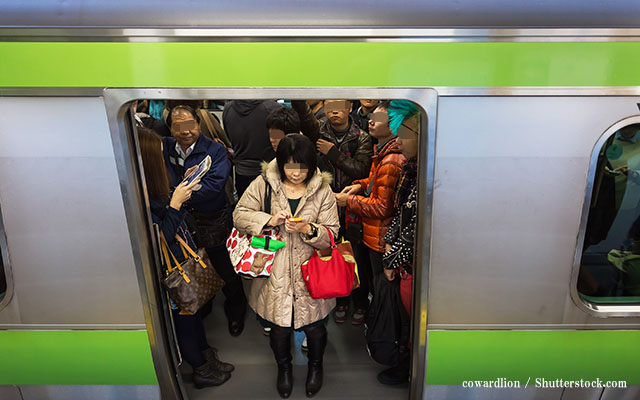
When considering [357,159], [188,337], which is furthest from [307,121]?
[188,337]

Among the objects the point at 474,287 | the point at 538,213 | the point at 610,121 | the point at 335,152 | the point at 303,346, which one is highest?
the point at 610,121

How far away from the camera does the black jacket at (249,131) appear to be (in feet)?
11.1

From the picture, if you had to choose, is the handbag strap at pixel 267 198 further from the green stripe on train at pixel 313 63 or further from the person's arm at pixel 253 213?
the green stripe on train at pixel 313 63

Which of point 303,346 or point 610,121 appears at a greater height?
point 610,121

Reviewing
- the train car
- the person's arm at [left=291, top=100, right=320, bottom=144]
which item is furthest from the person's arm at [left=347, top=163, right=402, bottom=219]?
the person's arm at [left=291, top=100, right=320, bottom=144]

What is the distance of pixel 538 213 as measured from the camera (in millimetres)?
1959

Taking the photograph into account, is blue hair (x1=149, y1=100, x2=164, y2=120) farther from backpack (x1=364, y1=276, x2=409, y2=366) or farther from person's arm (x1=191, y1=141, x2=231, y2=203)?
backpack (x1=364, y1=276, x2=409, y2=366)

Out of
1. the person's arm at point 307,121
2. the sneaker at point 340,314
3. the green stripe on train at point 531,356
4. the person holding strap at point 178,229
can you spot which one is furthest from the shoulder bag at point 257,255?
the person's arm at point 307,121

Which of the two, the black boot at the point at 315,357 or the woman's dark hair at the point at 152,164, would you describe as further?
the black boot at the point at 315,357

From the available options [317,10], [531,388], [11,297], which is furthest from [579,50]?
[11,297]

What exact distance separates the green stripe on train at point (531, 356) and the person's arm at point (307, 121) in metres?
2.08

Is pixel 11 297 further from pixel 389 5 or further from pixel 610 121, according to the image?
pixel 610 121

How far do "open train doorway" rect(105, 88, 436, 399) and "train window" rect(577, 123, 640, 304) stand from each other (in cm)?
84

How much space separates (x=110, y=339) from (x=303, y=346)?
144cm
